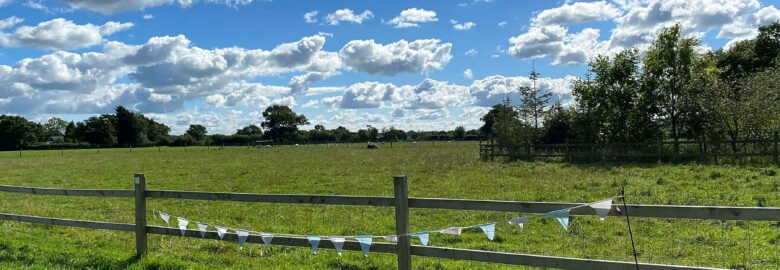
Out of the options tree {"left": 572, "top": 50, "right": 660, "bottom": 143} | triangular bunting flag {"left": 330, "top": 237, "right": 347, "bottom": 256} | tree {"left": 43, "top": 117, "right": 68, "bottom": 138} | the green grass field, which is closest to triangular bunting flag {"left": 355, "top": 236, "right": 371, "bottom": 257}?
triangular bunting flag {"left": 330, "top": 237, "right": 347, "bottom": 256}

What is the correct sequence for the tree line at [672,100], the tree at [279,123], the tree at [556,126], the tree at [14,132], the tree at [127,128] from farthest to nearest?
the tree at [279,123] < the tree at [127,128] < the tree at [14,132] < the tree at [556,126] < the tree line at [672,100]

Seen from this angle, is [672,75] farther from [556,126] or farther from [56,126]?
[56,126]

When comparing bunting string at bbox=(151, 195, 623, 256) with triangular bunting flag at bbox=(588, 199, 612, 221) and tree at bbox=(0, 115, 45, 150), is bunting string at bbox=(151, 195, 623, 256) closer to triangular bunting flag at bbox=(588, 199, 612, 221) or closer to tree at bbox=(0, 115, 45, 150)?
triangular bunting flag at bbox=(588, 199, 612, 221)

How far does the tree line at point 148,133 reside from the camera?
118 meters

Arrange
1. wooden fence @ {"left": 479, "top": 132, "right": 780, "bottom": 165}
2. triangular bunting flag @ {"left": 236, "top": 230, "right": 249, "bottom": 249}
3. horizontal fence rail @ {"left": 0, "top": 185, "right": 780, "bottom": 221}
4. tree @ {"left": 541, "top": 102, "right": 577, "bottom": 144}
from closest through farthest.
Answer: horizontal fence rail @ {"left": 0, "top": 185, "right": 780, "bottom": 221}, triangular bunting flag @ {"left": 236, "top": 230, "right": 249, "bottom": 249}, wooden fence @ {"left": 479, "top": 132, "right": 780, "bottom": 165}, tree @ {"left": 541, "top": 102, "right": 577, "bottom": 144}

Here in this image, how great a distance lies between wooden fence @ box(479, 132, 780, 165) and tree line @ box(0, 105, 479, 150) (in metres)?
86.8

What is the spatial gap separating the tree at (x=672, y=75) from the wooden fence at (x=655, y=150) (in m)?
3.17

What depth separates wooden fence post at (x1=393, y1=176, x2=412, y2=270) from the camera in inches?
219

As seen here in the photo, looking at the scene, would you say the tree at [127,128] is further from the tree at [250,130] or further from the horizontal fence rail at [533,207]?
the horizontal fence rail at [533,207]

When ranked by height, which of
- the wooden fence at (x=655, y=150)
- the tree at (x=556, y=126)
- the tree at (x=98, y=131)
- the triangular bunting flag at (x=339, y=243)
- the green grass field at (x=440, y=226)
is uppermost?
the tree at (x=98, y=131)

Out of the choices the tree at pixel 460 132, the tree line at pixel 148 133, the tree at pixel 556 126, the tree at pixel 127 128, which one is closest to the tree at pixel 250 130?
the tree line at pixel 148 133

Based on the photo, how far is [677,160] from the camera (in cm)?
2395

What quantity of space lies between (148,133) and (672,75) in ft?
459

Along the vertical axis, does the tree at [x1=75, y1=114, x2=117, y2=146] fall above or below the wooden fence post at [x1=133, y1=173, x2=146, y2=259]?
above
